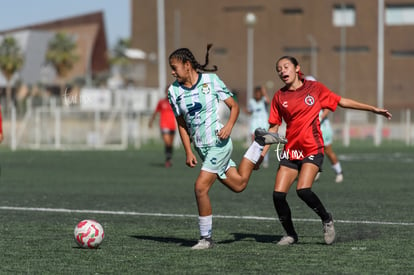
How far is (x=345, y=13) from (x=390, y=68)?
290 inches

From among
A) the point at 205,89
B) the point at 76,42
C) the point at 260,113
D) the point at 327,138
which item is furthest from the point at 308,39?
the point at 205,89

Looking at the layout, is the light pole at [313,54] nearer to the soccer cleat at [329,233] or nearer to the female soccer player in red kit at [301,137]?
the female soccer player in red kit at [301,137]

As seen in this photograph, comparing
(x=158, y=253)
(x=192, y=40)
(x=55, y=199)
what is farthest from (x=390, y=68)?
(x=158, y=253)

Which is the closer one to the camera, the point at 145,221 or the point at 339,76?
the point at 145,221

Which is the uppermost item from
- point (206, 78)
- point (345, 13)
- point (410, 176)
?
point (345, 13)

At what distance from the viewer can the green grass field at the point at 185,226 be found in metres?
9.09

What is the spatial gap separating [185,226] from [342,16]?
88.8 metres

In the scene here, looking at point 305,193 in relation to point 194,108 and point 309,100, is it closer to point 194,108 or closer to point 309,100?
point 309,100

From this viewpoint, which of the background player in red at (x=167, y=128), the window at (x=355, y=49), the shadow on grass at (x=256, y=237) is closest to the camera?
the shadow on grass at (x=256, y=237)

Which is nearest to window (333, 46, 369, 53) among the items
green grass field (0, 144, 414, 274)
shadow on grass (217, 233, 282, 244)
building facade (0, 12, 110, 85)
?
building facade (0, 12, 110, 85)

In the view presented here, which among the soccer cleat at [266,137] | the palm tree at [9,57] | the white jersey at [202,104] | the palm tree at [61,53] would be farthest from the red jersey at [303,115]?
the palm tree at [61,53]

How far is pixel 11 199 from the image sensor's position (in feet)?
54.7

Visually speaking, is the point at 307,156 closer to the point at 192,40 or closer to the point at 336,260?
the point at 336,260

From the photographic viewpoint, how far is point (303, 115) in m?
10.5
